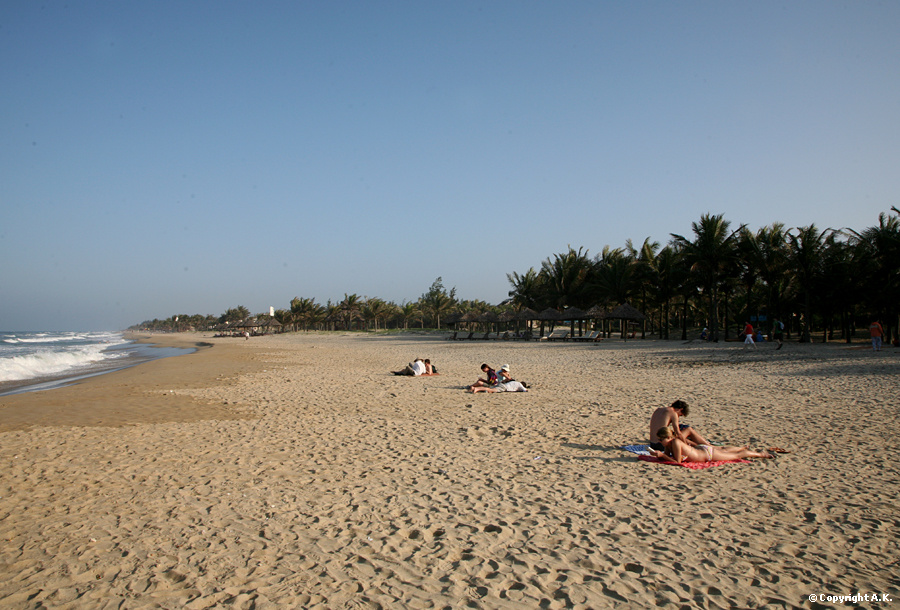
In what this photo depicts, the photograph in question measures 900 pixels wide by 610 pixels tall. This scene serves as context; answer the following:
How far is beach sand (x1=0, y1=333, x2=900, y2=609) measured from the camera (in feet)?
9.72

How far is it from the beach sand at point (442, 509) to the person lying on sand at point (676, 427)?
370mm

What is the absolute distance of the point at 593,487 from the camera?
4613 mm

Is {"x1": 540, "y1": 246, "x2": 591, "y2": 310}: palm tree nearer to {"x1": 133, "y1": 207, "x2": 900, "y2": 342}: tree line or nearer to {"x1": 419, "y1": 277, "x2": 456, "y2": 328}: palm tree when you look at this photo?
{"x1": 133, "y1": 207, "x2": 900, "y2": 342}: tree line

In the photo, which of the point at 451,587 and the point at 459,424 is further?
the point at 459,424

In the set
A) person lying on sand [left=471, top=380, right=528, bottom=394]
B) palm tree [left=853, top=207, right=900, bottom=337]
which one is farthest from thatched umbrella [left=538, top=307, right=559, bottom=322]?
person lying on sand [left=471, top=380, right=528, bottom=394]

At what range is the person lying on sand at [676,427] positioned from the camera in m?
5.38

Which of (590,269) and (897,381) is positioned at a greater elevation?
(590,269)

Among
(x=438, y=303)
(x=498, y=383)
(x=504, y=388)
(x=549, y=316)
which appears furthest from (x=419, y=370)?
(x=438, y=303)

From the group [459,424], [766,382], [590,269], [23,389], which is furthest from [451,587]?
[590,269]

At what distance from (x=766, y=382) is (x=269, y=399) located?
10.7m

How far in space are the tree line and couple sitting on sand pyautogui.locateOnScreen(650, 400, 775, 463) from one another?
72.3 feet

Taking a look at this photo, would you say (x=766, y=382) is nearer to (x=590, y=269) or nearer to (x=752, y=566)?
(x=752, y=566)

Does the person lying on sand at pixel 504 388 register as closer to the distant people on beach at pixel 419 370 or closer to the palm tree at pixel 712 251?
the distant people on beach at pixel 419 370

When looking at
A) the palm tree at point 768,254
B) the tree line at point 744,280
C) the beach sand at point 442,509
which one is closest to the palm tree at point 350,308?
the tree line at point 744,280
